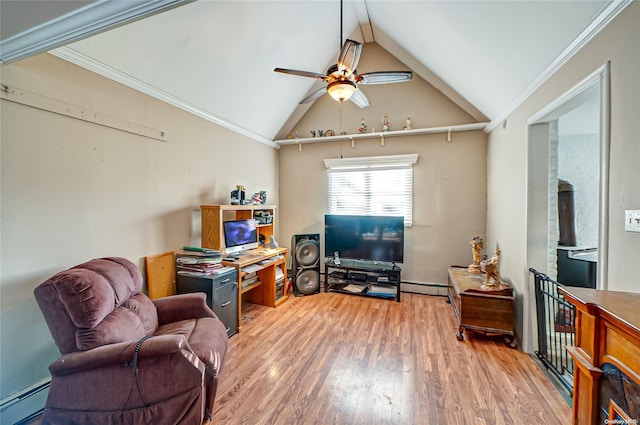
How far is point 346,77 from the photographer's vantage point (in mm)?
1993

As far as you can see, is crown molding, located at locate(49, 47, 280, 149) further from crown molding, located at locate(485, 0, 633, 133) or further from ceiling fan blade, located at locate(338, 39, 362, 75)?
crown molding, located at locate(485, 0, 633, 133)

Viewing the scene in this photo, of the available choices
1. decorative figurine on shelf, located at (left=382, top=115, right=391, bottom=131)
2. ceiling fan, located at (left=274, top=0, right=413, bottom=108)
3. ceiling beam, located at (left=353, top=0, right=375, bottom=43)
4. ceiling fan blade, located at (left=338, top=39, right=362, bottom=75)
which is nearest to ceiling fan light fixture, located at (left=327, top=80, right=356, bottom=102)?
ceiling fan, located at (left=274, top=0, right=413, bottom=108)

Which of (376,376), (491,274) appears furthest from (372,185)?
(376,376)

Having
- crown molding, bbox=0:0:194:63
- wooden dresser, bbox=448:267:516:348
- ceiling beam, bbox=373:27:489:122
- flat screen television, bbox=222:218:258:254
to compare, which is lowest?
wooden dresser, bbox=448:267:516:348

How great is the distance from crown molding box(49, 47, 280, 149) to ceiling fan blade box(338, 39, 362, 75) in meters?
1.79

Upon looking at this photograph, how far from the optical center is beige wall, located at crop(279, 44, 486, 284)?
3480 mm

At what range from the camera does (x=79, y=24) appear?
1.16 m

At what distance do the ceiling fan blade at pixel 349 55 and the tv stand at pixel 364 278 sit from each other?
2.61m

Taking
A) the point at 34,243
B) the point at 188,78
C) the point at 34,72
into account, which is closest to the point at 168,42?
the point at 188,78

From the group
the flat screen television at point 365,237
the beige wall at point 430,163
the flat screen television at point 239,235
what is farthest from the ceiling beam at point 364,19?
the flat screen television at point 239,235

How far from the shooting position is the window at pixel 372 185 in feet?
12.3

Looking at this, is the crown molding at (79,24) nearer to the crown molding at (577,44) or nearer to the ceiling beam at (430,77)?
the crown molding at (577,44)

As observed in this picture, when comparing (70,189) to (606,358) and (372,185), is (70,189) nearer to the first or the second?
(606,358)

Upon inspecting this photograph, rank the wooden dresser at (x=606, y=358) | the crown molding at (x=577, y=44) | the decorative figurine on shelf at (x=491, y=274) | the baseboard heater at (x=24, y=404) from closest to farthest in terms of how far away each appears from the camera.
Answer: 1. the wooden dresser at (x=606, y=358)
2. the crown molding at (x=577, y=44)
3. the baseboard heater at (x=24, y=404)
4. the decorative figurine on shelf at (x=491, y=274)
